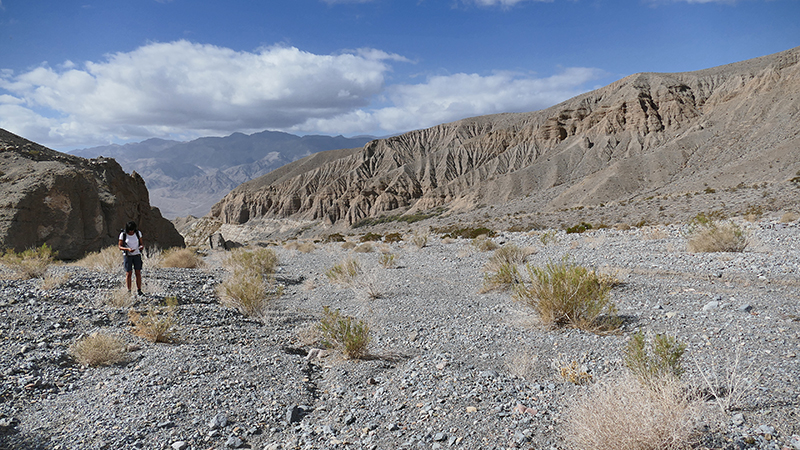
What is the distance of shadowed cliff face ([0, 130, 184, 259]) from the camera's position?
13430 mm

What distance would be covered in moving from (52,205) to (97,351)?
1270 centimetres

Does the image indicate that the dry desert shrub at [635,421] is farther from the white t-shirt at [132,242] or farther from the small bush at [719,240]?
the small bush at [719,240]

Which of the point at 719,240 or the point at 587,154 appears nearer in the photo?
the point at 719,240

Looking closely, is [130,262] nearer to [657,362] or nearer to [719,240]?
[657,362]

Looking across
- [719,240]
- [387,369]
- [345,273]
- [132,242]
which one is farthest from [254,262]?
[719,240]

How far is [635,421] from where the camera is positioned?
2723 mm

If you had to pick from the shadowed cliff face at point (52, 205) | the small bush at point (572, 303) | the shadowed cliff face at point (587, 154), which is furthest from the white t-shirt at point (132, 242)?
the shadowed cliff face at point (587, 154)

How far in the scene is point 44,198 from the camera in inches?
564

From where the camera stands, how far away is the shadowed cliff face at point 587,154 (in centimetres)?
4922

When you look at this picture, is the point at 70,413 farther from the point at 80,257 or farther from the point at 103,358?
the point at 80,257

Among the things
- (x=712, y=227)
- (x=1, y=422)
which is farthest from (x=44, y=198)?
(x=712, y=227)

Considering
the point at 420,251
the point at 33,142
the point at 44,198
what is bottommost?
the point at 420,251

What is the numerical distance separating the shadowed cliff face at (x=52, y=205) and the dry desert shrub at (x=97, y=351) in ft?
35.8

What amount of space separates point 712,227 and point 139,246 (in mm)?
14202
